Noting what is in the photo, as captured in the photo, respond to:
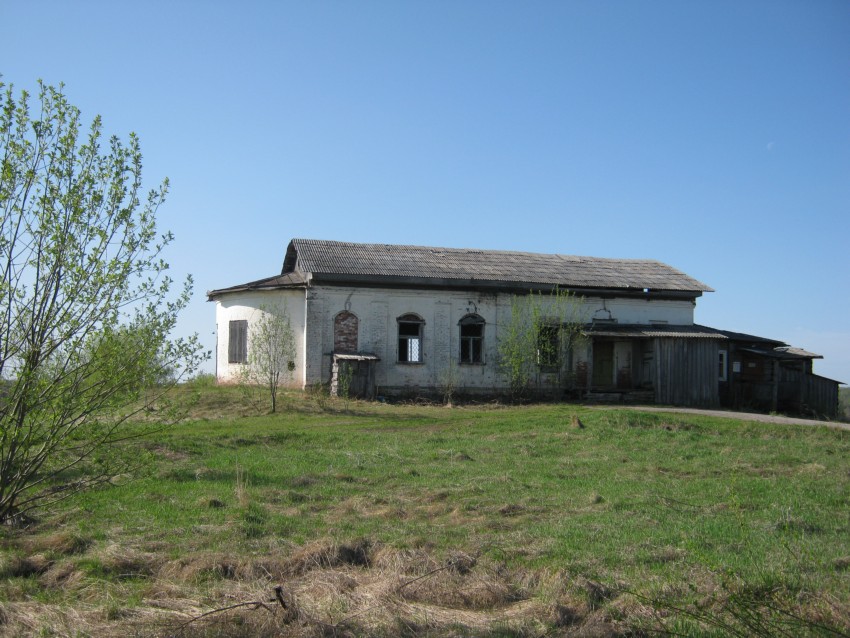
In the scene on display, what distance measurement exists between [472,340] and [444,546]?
1943 centimetres

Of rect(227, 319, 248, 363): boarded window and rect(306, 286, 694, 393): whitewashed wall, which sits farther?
rect(227, 319, 248, 363): boarded window

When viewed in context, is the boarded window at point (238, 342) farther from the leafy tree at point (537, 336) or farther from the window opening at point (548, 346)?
the window opening at point (548, 346)

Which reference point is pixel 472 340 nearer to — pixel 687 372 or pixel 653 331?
pixel 653 331

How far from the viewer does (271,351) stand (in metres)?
24.6

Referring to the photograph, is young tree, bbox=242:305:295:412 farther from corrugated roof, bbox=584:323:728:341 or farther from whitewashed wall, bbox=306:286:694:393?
corrugated roof, bbox=584:323:728:341

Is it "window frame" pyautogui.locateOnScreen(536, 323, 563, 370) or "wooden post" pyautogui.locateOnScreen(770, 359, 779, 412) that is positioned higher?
"window frame" pyautogui.locateOnScreen(536, 323, 563, 370)

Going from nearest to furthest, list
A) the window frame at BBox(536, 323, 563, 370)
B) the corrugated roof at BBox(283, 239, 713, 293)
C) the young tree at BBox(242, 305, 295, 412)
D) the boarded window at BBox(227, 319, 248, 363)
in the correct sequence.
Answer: the young tree at BBox(242, 305, 295, 412), the corrugated roof at BBox(283, 239, 713, 293), the boarded window at BBox(227, 319, 248, 363), the window frame at BBox(536, 323, 563, 370)

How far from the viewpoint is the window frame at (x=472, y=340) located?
1073 inches

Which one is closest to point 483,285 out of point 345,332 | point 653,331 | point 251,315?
point 345,332

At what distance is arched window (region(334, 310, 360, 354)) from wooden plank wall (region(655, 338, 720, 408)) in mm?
10926

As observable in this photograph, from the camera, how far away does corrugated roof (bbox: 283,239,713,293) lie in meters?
26.5

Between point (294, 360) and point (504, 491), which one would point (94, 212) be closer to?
point (504, 491)

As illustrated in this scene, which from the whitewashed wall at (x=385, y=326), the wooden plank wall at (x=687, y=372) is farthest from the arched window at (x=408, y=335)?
the wooden plank wall at (x=687, y=372)

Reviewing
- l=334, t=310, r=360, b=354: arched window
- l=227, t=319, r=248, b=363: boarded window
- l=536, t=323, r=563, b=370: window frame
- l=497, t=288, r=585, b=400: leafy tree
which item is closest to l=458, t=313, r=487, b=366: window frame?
l=497, t=288, r=585, b=400: leafy tree
